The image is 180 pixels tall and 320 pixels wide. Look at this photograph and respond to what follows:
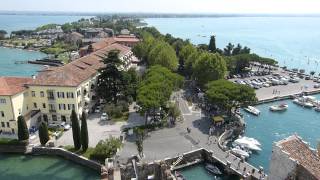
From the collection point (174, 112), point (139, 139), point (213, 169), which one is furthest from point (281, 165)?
point (174, 112)

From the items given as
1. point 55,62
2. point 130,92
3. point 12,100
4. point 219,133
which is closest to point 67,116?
point 12,100

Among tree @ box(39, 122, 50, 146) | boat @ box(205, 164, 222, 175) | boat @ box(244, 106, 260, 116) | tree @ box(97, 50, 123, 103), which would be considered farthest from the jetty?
boat @ box(205, 164, 222, 175)

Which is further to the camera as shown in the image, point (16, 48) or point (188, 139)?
point (16, 48)

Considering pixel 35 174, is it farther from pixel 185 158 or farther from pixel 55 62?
pixel 55 62

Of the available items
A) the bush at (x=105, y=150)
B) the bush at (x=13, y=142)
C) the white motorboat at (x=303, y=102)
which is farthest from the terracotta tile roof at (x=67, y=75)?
the white motorboat at (x=303, y=102)

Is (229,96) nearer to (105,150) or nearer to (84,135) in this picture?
(105,150)

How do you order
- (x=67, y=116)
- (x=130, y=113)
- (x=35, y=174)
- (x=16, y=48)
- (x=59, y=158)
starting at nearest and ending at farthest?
(x=35, y=174) → (x=59, y=158) → (x=67, y=116) → (x=130, y=113) → (x=16, y=48)

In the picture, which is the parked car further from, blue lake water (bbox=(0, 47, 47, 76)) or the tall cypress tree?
blue lake water (bbox=(0, 47, 47, 76))
